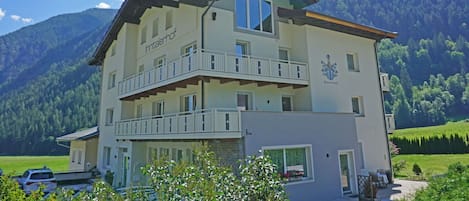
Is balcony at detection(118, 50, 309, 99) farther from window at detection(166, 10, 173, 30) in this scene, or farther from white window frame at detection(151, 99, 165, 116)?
window at detection(166, 10, 173, 30)

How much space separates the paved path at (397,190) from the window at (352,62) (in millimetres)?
7347

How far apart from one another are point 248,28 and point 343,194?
996 centimetres

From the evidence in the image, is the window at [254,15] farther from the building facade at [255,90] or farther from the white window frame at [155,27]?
the white window frame at [155,27]

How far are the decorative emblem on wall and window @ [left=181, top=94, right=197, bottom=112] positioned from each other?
7593 mm

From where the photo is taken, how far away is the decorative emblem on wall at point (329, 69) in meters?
17.0

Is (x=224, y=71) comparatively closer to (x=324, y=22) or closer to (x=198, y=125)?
(x=198, y=125)

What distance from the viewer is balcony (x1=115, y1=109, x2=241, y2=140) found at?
11.9 metres

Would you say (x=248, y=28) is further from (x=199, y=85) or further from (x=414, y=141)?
(x=414, y=141)

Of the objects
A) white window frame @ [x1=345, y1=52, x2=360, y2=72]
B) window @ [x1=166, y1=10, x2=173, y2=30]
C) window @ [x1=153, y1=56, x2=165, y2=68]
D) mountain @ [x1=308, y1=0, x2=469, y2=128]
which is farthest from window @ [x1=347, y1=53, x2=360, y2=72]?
mountain @ [x1=308, y1=0, x2=469, y2=128]

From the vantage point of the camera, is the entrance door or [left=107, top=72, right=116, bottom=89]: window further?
[left=107, top=72, right=116, bottom=89]: window

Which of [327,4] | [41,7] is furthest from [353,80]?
[327,4]

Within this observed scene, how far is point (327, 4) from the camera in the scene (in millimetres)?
128250

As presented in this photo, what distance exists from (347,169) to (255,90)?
6291 millimetres

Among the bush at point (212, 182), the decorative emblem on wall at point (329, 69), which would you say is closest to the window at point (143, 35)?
the decorative emblem on wall at point (329, 69)
